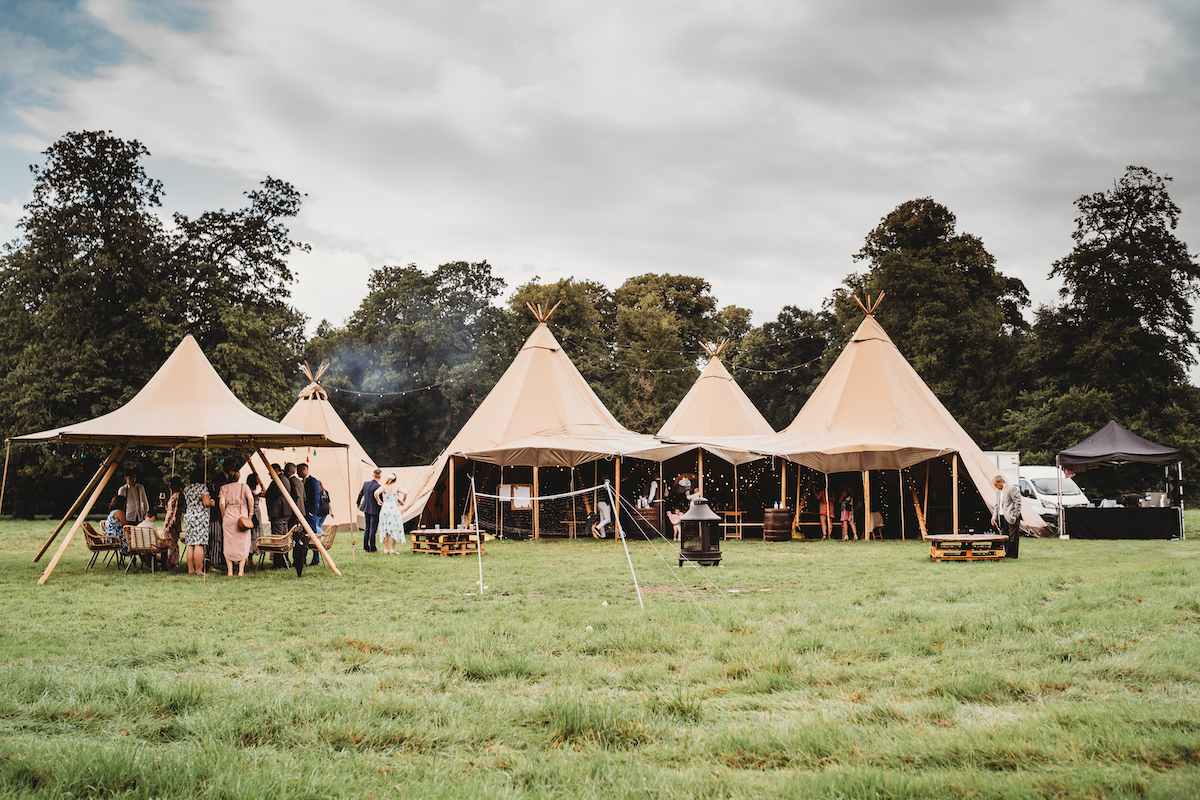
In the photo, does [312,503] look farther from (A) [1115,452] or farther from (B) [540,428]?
(A) [1115,452]

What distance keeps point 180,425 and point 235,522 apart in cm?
146

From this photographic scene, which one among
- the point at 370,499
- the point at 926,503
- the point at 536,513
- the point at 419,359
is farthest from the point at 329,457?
the point at 419,359

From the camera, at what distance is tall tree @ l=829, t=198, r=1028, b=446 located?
30.4 m

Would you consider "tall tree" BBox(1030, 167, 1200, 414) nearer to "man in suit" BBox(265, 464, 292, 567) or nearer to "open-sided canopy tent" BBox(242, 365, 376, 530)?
"open-sided canopy tent" BBox(242, 365, 376, 530)

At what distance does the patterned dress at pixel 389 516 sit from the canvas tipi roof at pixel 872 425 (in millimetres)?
7643

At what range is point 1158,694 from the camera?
12.9 ft

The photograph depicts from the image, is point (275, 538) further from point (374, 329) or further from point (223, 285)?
point (374, 329)

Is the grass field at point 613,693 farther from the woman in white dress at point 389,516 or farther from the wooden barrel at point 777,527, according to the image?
the wooden barrel at point 777,527

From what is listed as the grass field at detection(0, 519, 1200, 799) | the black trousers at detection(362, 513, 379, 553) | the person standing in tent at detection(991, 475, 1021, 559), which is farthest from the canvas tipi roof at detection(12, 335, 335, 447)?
the person standing in tent at detection(991, 475, 1021, 559)

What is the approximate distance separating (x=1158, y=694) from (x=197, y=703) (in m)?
4.39

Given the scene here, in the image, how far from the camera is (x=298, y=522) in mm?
10500

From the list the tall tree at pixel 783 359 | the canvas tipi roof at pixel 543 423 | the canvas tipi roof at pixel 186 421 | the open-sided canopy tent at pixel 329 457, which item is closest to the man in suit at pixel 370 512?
the canvas tipi roof at pixel 186 421

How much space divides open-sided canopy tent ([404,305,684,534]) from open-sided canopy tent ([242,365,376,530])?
77.1 inches

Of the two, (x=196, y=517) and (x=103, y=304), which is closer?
(x=196, y=517)
